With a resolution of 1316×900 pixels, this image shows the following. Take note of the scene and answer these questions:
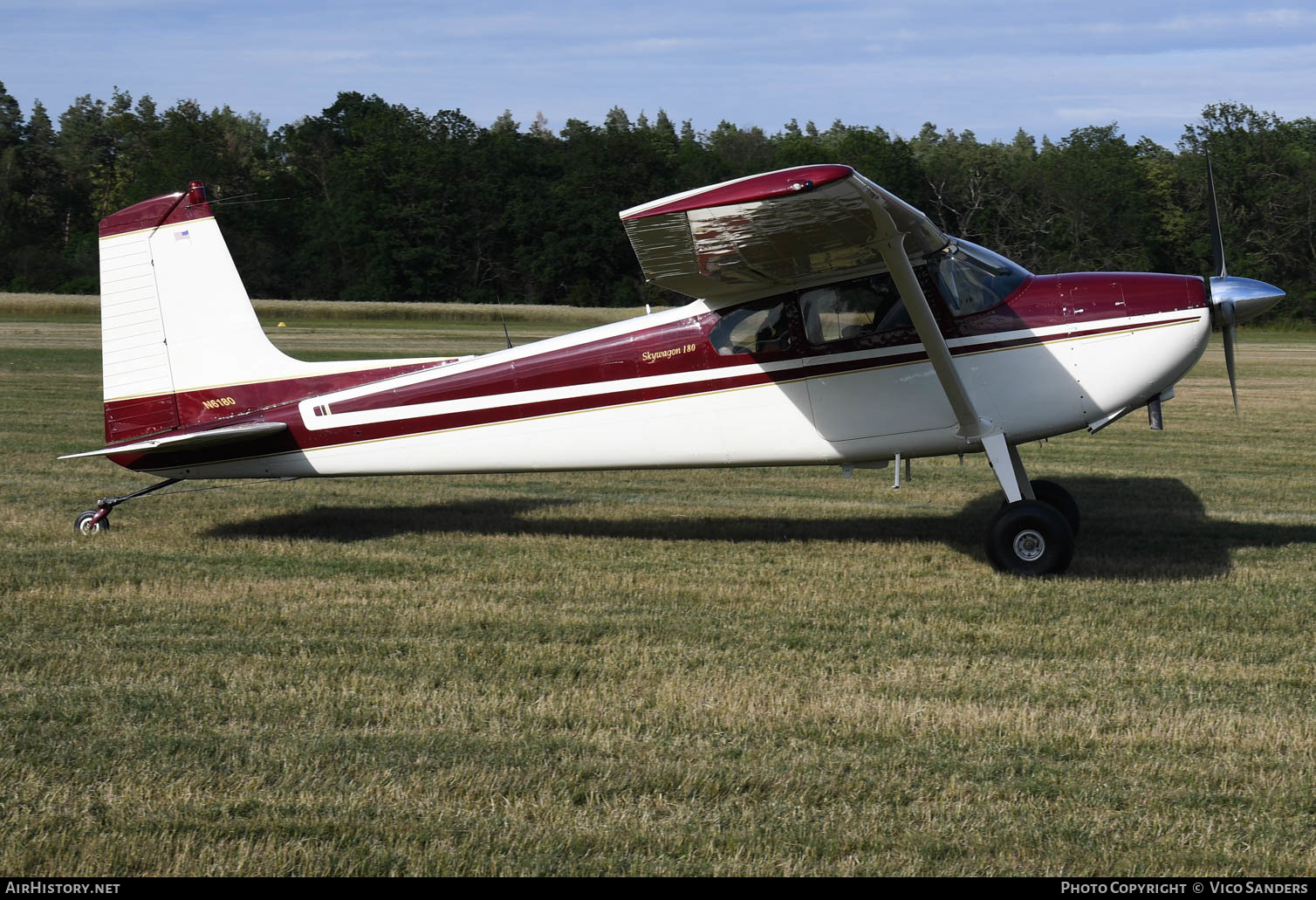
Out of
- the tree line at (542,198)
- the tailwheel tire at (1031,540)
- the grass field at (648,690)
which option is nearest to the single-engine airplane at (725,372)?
the tailwheel tire at (1031,540)

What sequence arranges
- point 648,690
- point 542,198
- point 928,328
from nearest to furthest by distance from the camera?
point 648,690, point 928,328, point 542,198

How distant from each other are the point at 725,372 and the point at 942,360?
1.62 m

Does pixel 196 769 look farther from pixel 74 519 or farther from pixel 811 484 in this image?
pixel 811 484

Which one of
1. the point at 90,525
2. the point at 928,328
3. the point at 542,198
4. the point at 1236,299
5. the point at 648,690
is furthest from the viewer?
the point at 542,198

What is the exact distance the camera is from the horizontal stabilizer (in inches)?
329

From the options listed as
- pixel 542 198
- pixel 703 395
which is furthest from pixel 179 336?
pixel 542 198

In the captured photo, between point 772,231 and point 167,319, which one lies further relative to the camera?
point 167,319

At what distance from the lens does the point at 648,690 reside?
5.25 m

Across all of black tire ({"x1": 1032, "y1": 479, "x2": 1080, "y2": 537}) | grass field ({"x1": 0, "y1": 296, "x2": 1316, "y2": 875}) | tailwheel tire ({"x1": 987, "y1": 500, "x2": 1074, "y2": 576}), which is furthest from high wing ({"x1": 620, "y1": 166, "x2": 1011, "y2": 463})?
grass field ({"x1": 0, "y1": 296, "x2": 1316, "y2": 875})

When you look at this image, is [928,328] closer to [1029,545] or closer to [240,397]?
[1029,545]

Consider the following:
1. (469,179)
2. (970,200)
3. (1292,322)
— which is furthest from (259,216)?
(1292,322)

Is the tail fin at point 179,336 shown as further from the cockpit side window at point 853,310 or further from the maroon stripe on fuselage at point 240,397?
the cockpit side window at point 853,310

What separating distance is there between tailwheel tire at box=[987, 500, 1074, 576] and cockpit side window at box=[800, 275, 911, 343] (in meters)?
1.54

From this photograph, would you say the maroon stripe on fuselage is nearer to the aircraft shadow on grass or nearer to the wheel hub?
the aircraft shadow on grass
